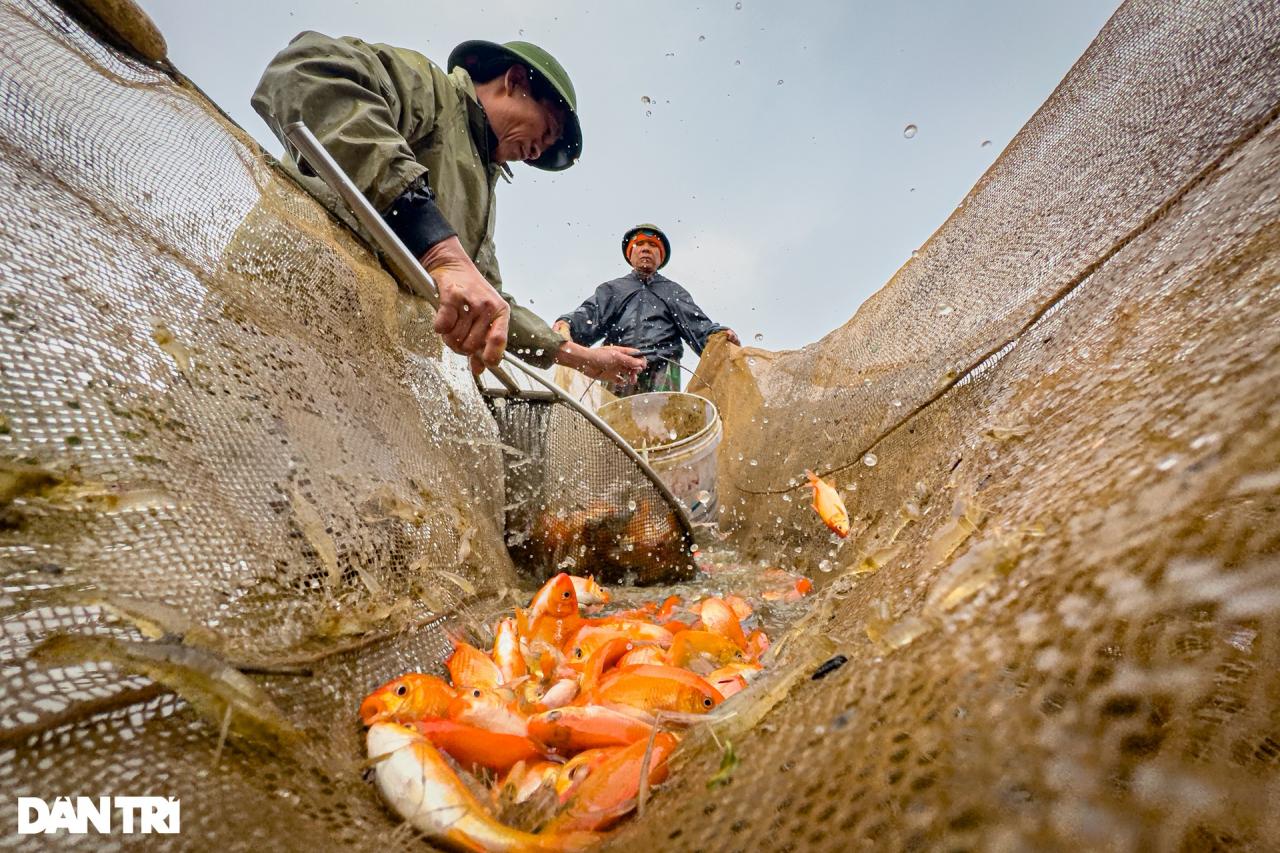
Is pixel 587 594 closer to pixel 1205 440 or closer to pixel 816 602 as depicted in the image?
pixel 816 602

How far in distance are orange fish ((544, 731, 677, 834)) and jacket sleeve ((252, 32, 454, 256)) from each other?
198 centimetres

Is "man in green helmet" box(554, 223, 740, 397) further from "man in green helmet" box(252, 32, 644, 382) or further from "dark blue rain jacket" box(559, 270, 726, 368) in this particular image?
"man in green helmet" box(252, 32, 644, 382)

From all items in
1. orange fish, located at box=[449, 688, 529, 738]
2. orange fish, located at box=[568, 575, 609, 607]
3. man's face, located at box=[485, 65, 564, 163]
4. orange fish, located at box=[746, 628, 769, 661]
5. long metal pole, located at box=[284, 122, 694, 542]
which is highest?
man's face, located at box=[485, 65, 564, 163]

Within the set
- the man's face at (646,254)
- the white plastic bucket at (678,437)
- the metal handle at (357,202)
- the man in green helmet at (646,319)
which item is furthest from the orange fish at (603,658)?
the man's face at (646,254)

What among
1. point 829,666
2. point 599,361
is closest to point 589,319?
point 599,361

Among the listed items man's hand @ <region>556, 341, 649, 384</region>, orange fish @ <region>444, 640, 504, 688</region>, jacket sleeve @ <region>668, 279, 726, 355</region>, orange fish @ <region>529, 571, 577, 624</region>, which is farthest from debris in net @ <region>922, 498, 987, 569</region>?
jacket sleeve @ <region>668, 279, 726, 355</region>

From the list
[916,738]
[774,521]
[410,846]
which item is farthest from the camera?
[774,521]

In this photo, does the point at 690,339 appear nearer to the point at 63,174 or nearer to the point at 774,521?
the point at 774,521

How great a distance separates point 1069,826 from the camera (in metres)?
0.39

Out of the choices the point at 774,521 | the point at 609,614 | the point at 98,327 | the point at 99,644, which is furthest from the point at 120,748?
the point at 774,521

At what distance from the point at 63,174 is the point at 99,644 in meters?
1.25

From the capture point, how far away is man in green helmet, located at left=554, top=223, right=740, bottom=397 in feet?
21.4

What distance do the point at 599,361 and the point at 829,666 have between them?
327 cm

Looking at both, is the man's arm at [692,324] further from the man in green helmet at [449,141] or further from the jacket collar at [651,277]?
the man in green helmet at [449,141]
